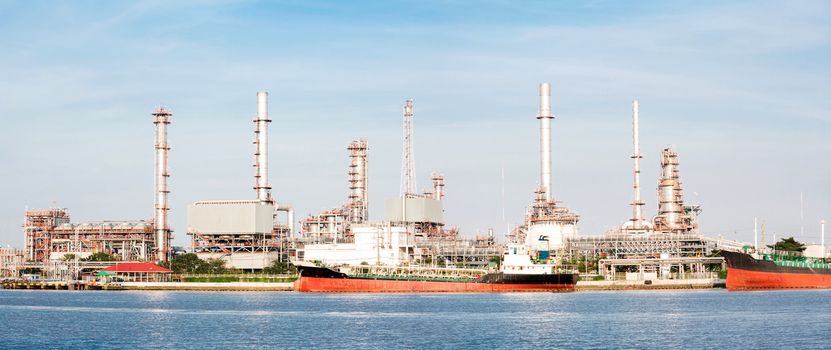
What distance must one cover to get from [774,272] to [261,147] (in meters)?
81.0

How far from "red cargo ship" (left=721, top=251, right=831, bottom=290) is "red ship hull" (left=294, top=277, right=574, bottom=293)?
19.2 meters

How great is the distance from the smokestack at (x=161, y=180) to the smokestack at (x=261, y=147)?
1370 centimetres

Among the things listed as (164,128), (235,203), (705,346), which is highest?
(164,128)

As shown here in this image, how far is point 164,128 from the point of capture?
193 metres

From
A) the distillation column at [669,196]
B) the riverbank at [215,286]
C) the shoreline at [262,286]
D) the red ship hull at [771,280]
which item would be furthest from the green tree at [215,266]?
the red ship hull at [771,280]

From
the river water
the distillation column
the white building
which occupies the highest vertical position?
the distillation column

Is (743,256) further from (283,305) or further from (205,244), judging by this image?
(205,244)

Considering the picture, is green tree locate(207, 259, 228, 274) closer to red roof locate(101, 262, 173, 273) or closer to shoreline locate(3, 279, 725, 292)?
red roof locate(101, 262, 173, 273)

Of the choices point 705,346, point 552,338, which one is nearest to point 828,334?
point 705,346

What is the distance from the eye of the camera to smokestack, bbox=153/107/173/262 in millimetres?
191750

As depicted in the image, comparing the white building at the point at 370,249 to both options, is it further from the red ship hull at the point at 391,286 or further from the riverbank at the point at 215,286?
the red ship hull at the point at 391,286

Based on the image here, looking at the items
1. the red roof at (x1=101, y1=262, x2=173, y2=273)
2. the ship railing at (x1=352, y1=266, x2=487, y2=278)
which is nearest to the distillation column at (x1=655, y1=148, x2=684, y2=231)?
the ship railing at (x1=352, y1=266, x2=487, y2=278)

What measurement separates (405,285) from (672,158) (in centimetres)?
6330

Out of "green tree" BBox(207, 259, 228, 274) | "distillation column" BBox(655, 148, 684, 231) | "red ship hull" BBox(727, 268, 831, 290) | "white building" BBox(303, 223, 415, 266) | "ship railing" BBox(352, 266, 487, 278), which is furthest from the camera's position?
"distillation column" BBox(655, 148, 684, 231)
